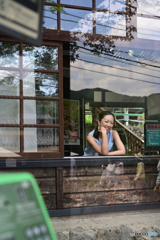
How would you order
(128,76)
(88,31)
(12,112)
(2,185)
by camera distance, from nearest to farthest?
(2,185)
(12,112)
(88,31)
(128,76)

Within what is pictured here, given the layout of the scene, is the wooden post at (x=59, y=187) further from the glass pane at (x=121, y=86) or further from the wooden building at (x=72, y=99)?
the glass pane at (x=121, y=86)

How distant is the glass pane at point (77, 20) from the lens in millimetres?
3906

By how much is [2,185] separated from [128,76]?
484cm

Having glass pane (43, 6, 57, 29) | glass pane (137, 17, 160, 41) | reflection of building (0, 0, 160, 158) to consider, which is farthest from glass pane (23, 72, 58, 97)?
glass pane (137, 17, 160, 41)

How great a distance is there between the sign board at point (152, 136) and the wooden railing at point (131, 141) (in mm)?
117

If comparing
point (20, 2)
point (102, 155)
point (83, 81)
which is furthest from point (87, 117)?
point (20, 2)

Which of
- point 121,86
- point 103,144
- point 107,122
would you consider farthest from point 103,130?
point 121,86

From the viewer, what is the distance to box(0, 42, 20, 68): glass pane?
3615 millimetres

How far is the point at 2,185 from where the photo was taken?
2.57 ft

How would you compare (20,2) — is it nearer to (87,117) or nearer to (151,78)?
(87,117)

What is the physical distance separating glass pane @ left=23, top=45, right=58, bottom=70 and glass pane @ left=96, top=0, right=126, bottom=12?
1005 mm

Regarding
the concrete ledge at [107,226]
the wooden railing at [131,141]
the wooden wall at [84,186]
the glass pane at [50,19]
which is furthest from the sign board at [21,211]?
the wooden railing at [131,141]

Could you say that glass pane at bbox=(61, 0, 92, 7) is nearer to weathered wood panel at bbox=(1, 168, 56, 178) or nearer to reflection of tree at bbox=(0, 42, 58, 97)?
reflection of tree at bbox=(0, 42, 58, 97)

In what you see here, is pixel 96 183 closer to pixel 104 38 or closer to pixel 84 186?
pixel 84 186
